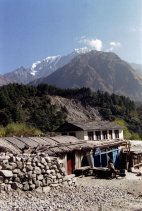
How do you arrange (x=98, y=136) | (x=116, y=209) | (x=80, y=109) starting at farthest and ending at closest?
(x=80, y=109) → (x=98, y=136) → (x=116, y=209)

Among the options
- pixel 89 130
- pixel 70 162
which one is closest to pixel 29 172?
pixel 70 162

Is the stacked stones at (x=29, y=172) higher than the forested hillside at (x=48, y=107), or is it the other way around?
the forested hillside at (x=48, y=107)

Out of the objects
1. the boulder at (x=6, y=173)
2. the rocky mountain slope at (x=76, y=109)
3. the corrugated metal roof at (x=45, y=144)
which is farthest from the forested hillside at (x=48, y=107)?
the boulder at (x=6, y=173)

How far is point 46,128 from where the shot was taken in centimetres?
8488

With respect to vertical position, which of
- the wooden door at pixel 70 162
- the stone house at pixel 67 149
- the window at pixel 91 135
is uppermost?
the window at pixel 91 135

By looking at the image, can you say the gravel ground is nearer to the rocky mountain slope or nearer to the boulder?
the boulder

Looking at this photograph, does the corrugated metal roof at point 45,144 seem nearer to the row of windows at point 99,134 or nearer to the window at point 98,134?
the row of windows at point 99,134

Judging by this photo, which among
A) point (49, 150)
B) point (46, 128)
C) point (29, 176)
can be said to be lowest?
point (29, 176)

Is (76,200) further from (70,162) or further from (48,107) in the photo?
(48,107)

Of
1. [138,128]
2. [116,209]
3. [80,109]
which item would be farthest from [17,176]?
[80,109]

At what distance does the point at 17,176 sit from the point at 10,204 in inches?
109

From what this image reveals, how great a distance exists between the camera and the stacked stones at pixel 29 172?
20.7 meters

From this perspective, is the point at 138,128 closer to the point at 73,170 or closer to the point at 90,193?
the point at 73,170

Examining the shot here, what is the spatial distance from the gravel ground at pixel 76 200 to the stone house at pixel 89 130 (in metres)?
32.4
